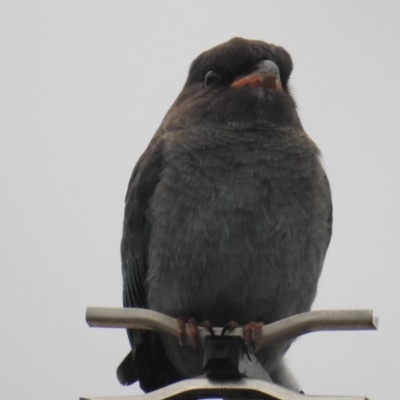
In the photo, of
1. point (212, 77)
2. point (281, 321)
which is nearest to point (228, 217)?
point (212, 77)

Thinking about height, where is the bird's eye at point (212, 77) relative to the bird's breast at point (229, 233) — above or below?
above

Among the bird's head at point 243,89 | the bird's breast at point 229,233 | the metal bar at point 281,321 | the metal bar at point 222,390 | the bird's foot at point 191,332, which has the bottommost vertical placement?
the metal bar at point 222,390

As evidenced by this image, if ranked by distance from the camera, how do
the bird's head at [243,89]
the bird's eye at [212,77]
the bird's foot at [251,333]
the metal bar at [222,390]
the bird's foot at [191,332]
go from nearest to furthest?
the metal bar at [222,390] < the bird's foot at [251,333] < the bird's foot at [191,332] < the bird's head at [243,89] < the bird's eye at [212,77]

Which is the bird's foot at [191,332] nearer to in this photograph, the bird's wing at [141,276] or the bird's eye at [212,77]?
the bird's wing at [141,276]

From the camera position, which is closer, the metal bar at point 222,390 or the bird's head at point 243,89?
the metal bar at point 222,390

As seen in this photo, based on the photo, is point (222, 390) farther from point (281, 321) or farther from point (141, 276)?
point (141, 276)

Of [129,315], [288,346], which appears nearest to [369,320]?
[129,315]

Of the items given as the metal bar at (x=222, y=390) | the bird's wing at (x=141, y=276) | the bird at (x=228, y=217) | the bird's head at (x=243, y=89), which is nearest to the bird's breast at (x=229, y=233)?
the bird at (x=228, y=217)

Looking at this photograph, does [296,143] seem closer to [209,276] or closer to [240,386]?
[209,276]
